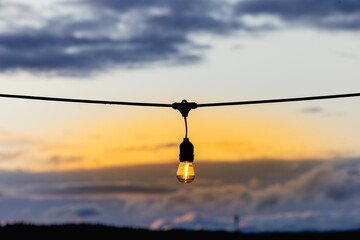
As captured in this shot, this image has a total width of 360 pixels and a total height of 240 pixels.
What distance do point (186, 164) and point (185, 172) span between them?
156mm

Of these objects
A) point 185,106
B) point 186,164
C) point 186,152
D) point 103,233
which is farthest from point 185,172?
point 103,233

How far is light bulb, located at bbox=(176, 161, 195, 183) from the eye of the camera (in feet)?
46.2

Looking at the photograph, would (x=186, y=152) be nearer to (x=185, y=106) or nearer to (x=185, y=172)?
(x=185, y=172)

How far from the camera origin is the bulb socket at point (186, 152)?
560 inches

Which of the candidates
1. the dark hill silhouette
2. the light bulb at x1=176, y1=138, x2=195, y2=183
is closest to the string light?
the light bulb at x1=176, y1=138, x2=195, y2=183

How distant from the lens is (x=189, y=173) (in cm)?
1415

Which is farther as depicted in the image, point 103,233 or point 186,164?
point 103,233

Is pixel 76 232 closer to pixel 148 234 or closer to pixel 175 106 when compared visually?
pixel 148 234

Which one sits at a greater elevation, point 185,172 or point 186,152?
point 186,152

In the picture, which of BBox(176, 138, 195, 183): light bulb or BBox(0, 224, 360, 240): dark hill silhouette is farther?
BBox(0, 224, 360, 240): dark hill silhouette

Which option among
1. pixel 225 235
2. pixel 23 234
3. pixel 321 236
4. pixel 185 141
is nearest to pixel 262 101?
pixel 185 141

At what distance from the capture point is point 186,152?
46.8 ft

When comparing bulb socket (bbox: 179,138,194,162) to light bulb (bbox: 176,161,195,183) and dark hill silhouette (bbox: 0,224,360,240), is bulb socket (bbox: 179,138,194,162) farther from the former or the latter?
dark hill silhouette (bbox: 0,224,360,240)

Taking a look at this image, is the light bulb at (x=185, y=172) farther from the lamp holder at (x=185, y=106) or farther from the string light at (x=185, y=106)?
the lamp holder at (x=185, y=106)
